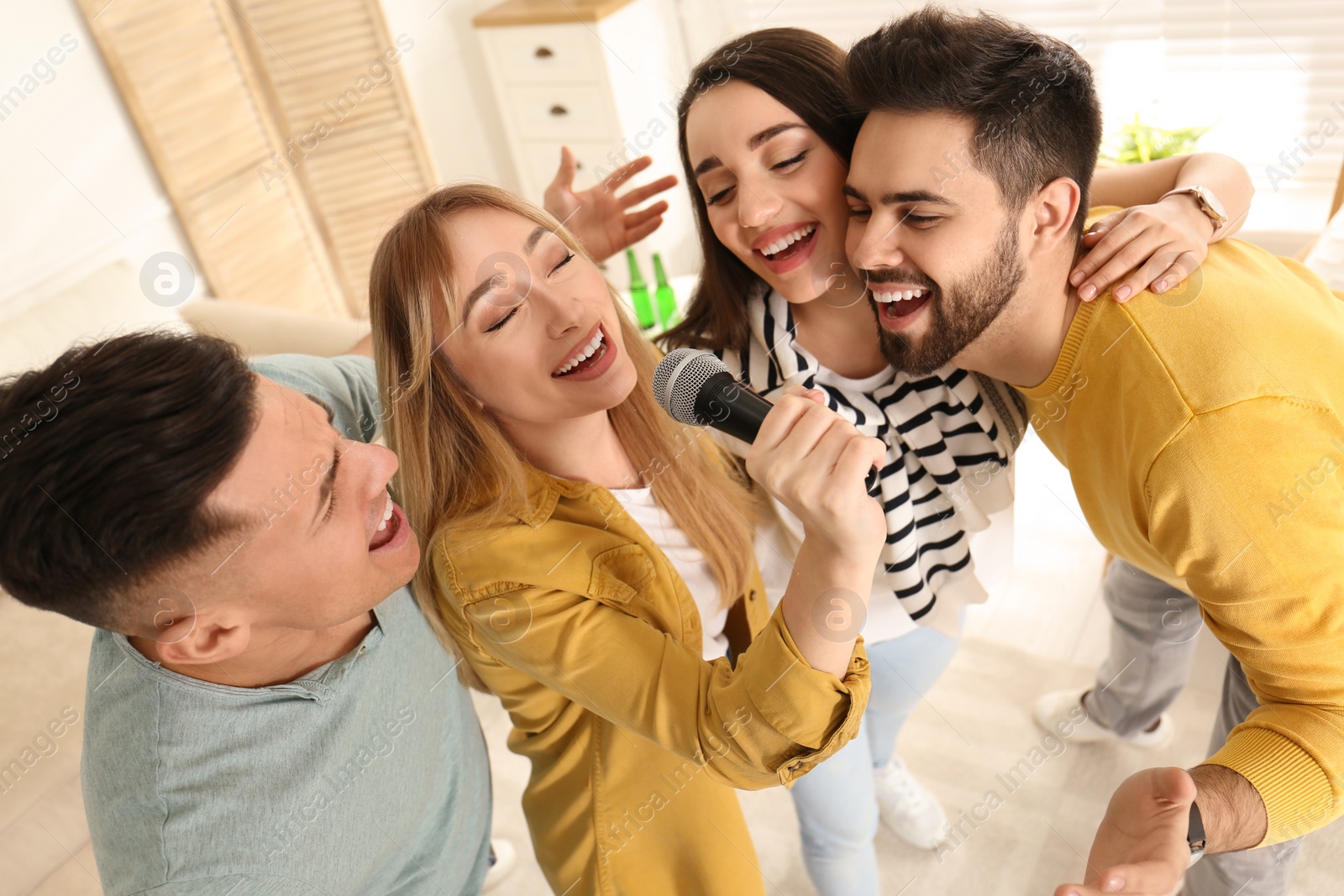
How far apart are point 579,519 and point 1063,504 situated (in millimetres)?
1868

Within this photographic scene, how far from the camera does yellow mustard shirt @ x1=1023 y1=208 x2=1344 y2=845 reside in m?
1.01

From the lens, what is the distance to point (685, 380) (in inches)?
39.5

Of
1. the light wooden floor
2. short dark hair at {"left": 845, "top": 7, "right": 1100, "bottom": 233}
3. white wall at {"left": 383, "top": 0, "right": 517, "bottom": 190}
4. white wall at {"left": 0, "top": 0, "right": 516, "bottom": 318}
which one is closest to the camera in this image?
short dark hair at {"left": 845, "top": 7, "right": 1100, "bottom": 233}

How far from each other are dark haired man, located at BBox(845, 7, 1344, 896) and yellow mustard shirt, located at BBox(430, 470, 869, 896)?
0.34m

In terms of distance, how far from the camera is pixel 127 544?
2.89 feet

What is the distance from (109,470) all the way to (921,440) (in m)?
0.96

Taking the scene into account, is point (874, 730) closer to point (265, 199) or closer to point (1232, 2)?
point (1232, 2)

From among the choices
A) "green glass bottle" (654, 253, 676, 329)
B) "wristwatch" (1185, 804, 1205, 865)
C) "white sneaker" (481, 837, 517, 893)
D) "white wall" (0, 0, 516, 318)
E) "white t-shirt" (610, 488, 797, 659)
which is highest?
"white wall" (0, 0, 516, 318)

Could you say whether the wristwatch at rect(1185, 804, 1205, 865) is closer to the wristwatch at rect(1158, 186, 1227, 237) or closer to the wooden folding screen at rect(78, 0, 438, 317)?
the wristwatch at rect(1158, 186, 1227, 237)

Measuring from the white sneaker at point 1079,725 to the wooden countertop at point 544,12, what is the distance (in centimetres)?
268

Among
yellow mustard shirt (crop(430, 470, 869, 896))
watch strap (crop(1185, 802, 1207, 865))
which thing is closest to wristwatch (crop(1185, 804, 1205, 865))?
watch strap (crop(1185, 802, 1207, 865))

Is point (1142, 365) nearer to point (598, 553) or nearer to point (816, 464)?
point (816, 464)

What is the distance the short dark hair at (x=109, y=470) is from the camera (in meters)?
0.86

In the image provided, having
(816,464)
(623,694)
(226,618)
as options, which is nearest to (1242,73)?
(816,464)
